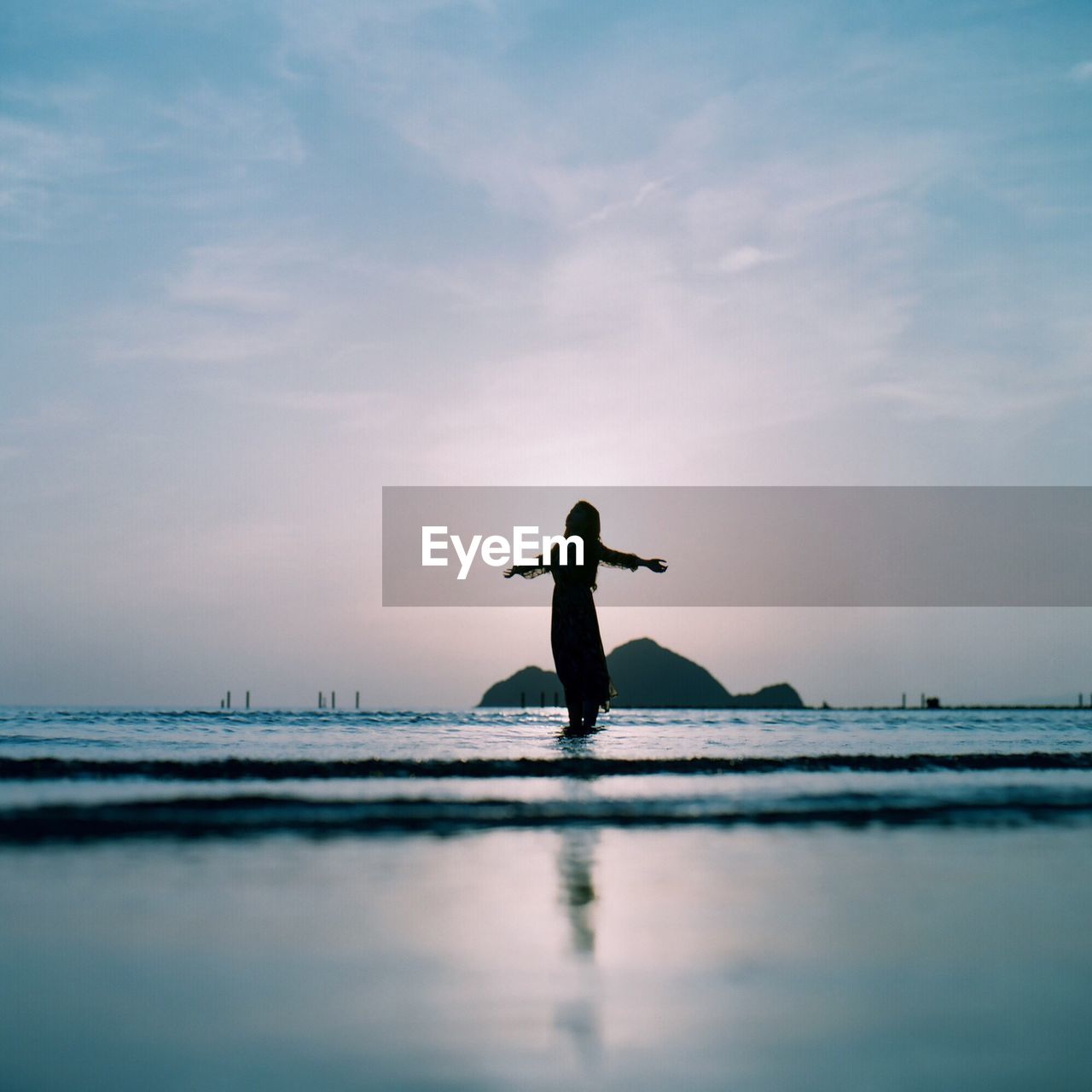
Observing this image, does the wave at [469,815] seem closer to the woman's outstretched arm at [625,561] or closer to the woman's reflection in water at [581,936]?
the woman's reflection in water at [581,936]

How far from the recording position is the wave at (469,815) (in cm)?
586

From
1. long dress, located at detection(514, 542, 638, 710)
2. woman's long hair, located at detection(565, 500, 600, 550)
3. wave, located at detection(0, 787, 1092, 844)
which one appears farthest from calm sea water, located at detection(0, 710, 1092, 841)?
woman's long hair, located at detection(565, 500, 600, 550)

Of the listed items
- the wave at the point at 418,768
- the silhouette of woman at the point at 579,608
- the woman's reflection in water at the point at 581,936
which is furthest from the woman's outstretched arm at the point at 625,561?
the woman's reflection in water at the point at 581,936

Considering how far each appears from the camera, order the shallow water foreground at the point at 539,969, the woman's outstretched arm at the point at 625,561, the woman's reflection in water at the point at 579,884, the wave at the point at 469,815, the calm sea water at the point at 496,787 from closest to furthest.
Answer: the shallow water foreground at the point at 539,969 < the woman's reflection in water at the point at 579,884 < the wave at the point at 469,815 < the calm sea water at the point at 496,787 < the woman's outstretched arm at the point at 625,561

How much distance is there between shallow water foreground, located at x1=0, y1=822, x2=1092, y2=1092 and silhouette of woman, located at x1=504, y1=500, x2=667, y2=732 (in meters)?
14.5

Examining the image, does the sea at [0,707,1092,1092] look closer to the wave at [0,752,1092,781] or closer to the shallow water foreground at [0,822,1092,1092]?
the shallow water foreground at [0,822,1092,1092]

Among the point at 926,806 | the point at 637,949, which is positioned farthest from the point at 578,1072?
the point at 926,806

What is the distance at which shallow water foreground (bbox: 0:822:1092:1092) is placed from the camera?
2225 millimetres

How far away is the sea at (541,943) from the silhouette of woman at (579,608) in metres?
12.0

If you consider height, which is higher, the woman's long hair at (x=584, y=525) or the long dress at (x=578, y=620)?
the woman's long hair at (x=584, y=525)

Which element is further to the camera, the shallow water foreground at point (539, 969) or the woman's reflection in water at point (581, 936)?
the woman's reflection in water at point (581, 936)

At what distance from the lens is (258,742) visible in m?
17.3

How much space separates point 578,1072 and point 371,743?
48.6 feet

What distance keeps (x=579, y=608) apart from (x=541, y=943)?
1661 centimetres
